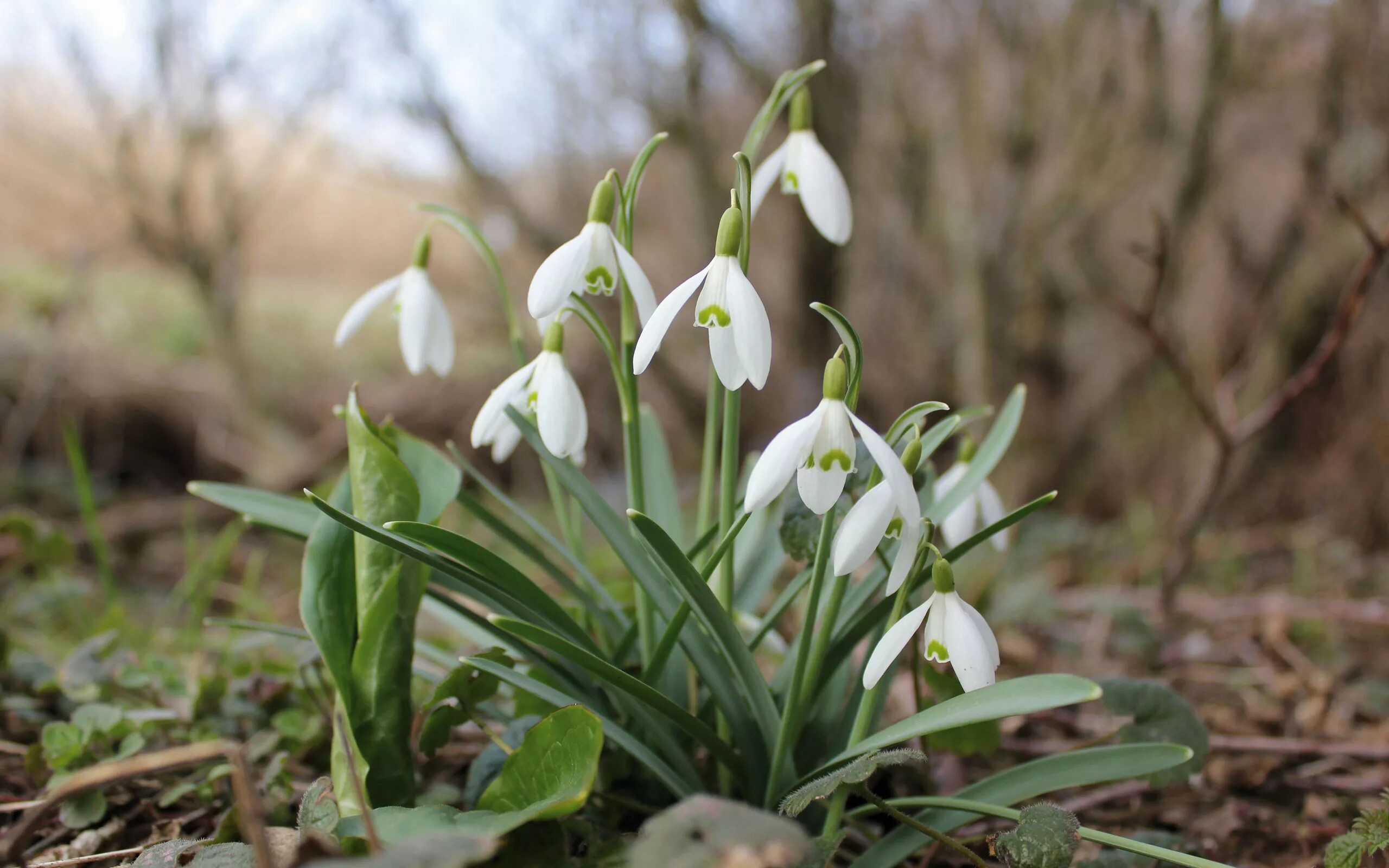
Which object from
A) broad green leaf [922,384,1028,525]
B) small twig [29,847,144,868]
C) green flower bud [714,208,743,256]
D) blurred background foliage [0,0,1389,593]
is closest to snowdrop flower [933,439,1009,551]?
broad green leaf [922,384,1028,525]

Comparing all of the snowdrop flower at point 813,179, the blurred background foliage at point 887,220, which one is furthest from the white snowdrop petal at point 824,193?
the blurred background foliage at point 887,220

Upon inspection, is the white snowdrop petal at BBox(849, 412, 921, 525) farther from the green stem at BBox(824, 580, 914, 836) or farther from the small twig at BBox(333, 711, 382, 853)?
the small twig at BBox(333, 711, 382, 853)

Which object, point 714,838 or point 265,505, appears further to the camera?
point 265,505

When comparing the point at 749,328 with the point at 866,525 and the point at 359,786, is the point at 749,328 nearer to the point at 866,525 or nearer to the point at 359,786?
the point at 866,525

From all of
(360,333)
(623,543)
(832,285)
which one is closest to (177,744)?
(623,543)

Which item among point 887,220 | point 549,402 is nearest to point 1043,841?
point 549,402

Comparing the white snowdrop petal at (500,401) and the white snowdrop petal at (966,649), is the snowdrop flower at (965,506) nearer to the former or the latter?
the white snowdrop petal at (966,649)
